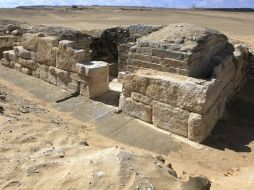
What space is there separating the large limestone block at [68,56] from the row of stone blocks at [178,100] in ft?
5.79

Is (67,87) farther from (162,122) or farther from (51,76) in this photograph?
(162,122)

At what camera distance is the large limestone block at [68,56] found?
884 centimetres

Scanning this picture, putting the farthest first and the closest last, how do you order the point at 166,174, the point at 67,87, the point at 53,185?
the point at 67,87, the point at 166,174, the point at 53,185

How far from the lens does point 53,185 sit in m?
3.96

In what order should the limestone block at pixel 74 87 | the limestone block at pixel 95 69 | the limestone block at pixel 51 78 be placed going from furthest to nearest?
the limestone block at pixel 51 78 < the limestone block at pixel 74 87 < the limestone block at pixel 95 69

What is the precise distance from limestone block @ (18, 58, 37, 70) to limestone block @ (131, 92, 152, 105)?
3.93 meters

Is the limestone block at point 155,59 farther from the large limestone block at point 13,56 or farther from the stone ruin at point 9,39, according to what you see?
the stone ruin at point 9,39

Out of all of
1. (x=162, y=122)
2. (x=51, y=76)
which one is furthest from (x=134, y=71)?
(x=51, y=76)

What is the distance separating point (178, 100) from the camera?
6797 millimetres

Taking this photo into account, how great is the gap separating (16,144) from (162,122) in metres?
3.21

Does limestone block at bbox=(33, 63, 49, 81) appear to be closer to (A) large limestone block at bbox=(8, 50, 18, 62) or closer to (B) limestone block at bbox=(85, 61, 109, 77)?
(A) large limestone block at bbox=(8, 50, 18, 62)

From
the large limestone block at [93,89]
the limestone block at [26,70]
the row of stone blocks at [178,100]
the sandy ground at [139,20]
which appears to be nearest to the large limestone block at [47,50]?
the limestone block at [26,70]

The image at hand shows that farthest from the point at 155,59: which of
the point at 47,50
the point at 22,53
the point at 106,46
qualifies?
the point at 106,46

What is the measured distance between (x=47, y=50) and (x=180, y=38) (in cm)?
398
